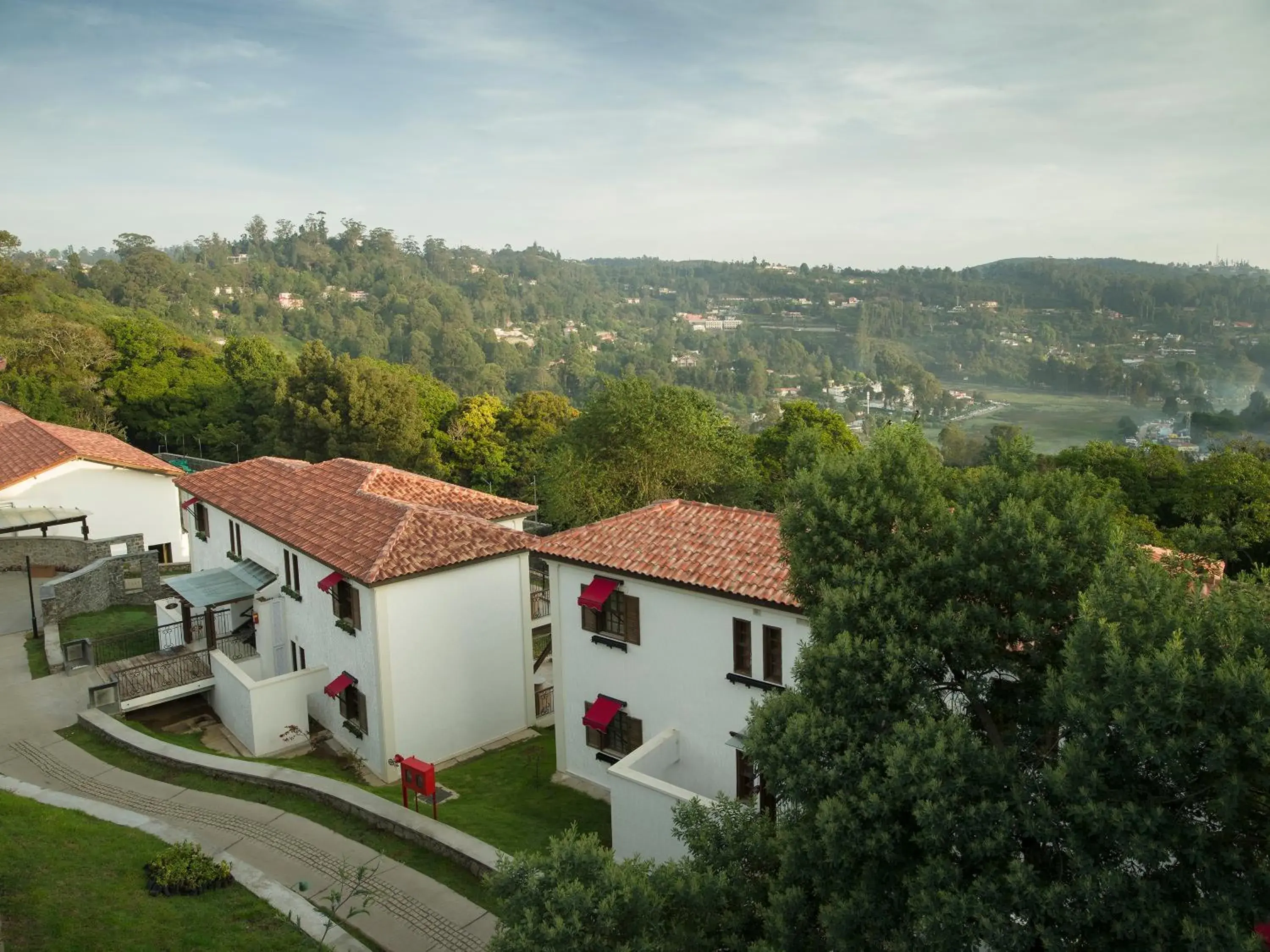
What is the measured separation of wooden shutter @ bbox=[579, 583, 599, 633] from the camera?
1875cm

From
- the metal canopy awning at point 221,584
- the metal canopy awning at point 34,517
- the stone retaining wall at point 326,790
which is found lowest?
the stone retaining wall at point 326,790

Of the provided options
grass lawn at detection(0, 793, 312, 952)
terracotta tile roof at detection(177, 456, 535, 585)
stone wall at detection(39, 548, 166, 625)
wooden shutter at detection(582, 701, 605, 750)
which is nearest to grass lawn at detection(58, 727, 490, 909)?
grass lawn at detection(0, 793, 312, 952)

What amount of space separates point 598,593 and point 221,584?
1221cm

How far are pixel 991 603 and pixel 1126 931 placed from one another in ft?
10.9

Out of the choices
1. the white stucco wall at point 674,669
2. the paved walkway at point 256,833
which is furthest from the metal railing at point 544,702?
the paved walkway at point 256,833

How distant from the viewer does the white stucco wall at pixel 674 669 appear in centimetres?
1647

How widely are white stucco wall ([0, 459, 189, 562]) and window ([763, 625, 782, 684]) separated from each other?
28.8m

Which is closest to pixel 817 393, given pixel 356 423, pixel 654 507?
pixel 356 423

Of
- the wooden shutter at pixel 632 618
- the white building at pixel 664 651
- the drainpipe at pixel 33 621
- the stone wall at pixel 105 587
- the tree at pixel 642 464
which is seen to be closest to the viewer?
the white building at pixel 664 651

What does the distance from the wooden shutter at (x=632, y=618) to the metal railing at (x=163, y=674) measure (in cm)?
1170

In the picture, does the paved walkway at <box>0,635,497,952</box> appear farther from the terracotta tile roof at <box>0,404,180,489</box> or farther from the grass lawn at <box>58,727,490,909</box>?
the terracotta tile roof at <box>0,404,180,489</box>

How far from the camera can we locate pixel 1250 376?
7375 cm

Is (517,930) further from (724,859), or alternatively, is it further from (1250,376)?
Result: (1250,376)

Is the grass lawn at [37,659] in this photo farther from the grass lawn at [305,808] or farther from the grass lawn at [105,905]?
the grass lawn at [105,905]
